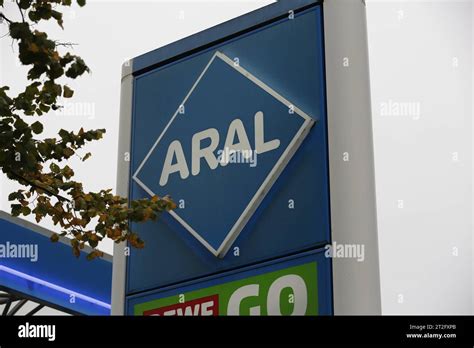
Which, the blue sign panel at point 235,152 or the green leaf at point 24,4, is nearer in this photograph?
the green leaf at point 24,4

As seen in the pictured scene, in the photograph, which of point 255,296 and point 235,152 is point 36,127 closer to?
point 235,152

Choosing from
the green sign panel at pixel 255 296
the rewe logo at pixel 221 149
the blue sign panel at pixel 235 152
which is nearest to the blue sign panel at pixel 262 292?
the green sign panel at pixel 255 296

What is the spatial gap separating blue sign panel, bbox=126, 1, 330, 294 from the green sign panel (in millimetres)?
166

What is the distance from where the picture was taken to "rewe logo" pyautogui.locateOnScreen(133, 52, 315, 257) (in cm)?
823

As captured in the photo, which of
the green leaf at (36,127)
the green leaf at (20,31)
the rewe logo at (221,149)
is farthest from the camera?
the rewe logo at (221,149)

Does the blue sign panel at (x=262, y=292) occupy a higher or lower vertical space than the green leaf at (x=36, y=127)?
lower

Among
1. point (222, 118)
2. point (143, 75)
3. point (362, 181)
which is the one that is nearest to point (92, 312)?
point (143, 75)

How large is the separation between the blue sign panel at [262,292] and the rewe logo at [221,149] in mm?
360

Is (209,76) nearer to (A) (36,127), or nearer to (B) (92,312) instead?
(A) (36,127)

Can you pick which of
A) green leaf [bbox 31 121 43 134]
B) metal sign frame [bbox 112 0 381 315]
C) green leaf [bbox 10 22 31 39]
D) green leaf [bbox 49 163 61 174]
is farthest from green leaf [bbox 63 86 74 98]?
metal sign frame [bbox 112 0 381 315]

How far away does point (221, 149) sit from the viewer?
28.1 ft

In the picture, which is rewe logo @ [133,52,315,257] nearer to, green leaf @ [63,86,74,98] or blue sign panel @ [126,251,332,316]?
blue sign panel @ [126,251,332,316]

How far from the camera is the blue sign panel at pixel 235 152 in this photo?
805 cm

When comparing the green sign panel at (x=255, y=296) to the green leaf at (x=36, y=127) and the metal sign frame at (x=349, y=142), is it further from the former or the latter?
the green leaf at (x=36, y=127)
